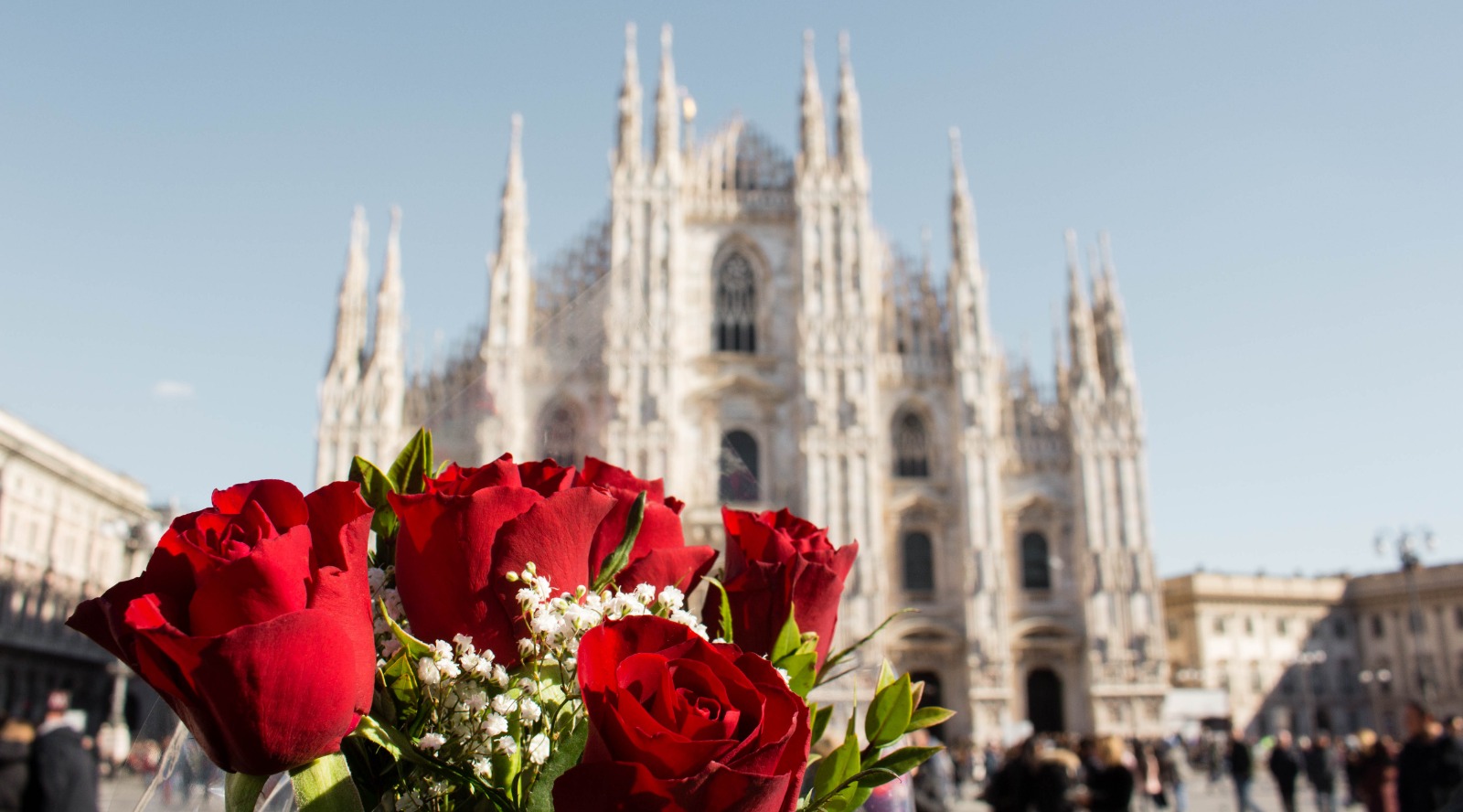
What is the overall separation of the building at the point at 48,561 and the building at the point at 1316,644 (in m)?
39.9

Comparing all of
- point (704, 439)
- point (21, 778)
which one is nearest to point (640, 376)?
point (704, 439)

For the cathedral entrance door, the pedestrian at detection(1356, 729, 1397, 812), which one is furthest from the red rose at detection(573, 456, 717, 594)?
the cathedral entrance door

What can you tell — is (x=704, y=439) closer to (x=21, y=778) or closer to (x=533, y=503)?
(x=21, y=778)

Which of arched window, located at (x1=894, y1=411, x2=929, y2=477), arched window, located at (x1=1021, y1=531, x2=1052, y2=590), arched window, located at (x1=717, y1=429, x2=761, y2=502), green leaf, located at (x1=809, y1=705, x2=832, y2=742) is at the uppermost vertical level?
arched window, located at (x1=894, y1=411, x2=929, y2=477)

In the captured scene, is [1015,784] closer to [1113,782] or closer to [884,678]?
[1113,782]

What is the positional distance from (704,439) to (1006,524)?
7.71 meters

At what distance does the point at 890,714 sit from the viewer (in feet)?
4.06

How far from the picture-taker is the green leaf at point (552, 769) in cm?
111

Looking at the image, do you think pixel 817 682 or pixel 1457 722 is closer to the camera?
pixel 817 682

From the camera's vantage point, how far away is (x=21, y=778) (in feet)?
18.7

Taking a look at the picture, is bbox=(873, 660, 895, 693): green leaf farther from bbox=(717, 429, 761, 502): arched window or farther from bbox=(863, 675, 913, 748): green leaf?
bbox=(717, 429, 761, 502): arched window

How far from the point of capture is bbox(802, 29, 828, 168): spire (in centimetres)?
2994

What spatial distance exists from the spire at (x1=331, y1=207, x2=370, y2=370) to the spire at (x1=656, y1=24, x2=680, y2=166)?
757 centimetres

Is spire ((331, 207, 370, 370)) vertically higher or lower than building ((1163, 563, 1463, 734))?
higher
